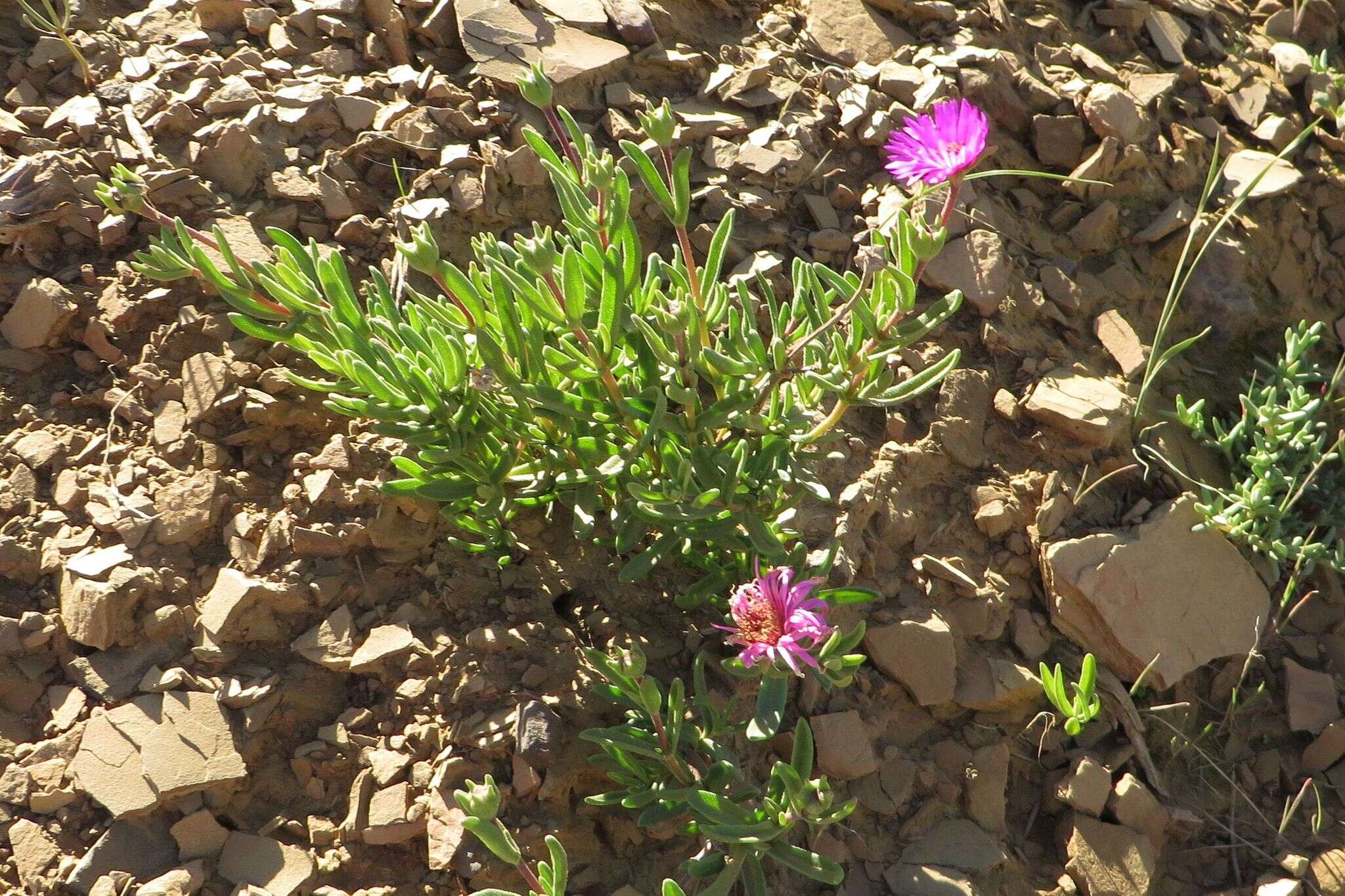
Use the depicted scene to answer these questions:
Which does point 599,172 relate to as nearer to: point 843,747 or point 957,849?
point 843,747

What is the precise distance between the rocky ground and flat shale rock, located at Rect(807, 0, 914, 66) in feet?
0.04

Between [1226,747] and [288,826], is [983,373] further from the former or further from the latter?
[288,826]

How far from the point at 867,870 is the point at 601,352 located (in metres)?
1.37

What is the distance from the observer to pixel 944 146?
2273mm

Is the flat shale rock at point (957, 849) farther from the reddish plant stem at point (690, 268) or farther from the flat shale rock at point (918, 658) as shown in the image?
the reddish plant stem at point (690, 268)

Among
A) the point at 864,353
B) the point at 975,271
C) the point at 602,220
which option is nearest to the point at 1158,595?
the point at 975,271

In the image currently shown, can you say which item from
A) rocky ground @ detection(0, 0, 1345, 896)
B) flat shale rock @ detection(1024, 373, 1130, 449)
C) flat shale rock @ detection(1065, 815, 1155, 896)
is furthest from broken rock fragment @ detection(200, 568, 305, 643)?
flat shale rock @ detection(1024, 373, 1130, 449)

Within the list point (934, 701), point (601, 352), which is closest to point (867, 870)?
point (934, 701)

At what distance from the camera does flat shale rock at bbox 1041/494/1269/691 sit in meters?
3.08

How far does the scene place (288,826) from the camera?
2.51 meters

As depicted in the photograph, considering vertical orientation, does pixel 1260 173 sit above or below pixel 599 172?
below

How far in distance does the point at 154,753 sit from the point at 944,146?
2.10 m

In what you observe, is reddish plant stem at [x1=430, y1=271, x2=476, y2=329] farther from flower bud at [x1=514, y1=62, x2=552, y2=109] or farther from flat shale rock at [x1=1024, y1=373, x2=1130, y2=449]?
flat shale rock at [x1=1024, y1=373, x2=1130, y2=449]

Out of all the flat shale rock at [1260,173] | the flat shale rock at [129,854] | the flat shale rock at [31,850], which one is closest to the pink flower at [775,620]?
the flat shale rock at [129,854]
